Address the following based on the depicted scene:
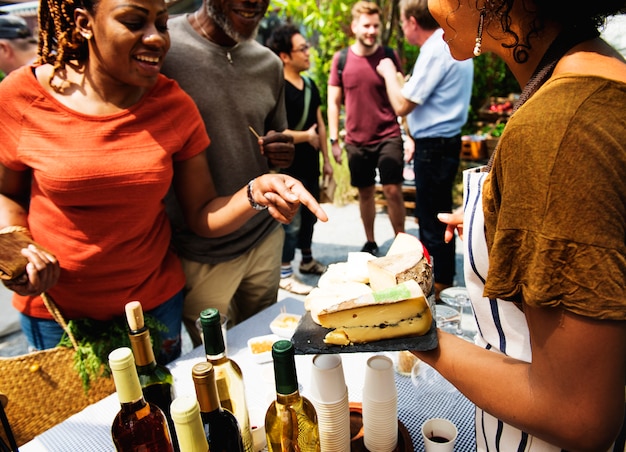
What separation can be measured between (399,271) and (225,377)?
0.48 meters

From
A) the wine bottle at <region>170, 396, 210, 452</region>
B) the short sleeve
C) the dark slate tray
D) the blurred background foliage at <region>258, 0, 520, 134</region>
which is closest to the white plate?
the dark slate tray

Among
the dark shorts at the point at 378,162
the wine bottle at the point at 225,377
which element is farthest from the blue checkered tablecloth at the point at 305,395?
the dark shorts at the point at 378,162

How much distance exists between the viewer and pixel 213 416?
0.81m

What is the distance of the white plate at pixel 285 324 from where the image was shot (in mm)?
1714

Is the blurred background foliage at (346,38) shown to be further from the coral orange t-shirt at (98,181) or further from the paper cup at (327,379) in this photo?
the paper cup at (327,379)

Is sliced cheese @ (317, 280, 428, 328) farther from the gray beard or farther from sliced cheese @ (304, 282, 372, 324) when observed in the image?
the gray beard

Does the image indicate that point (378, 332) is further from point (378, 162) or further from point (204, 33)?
point (378, 162)

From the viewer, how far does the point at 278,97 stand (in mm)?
2363

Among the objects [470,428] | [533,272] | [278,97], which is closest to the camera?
[533,272]

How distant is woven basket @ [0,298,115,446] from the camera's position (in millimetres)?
1516

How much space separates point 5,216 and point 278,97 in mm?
1390

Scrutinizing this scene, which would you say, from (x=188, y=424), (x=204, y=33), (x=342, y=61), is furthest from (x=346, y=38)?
(x=188, y=424)

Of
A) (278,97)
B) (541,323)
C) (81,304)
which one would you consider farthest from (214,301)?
(541,323)

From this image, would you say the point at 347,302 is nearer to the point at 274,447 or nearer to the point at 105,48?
the point at 274,447
